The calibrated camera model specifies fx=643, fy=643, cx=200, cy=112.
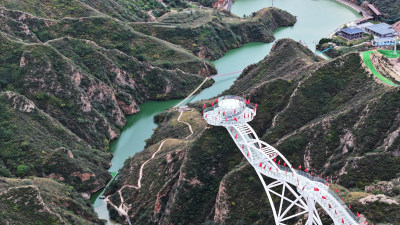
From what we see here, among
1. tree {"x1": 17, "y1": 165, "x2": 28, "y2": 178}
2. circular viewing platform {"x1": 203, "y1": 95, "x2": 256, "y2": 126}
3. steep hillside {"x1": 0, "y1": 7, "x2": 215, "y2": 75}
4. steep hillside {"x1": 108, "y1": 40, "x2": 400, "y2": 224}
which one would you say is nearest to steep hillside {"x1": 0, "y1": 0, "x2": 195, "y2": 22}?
steep hillside {"x1": 0, "y1": 7, "x2": 215, "y2": 75}

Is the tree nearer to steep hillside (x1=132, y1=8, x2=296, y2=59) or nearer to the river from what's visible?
the river

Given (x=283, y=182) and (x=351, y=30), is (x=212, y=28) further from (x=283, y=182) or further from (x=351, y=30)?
(x=283, y=182)

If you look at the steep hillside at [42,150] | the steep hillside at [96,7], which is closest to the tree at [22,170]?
the steep hillside at [42,150]

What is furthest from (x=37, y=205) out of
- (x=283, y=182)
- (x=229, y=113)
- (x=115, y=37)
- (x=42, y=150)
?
(x=115, y=37)

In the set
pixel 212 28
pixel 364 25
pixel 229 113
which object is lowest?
pixel 212 28

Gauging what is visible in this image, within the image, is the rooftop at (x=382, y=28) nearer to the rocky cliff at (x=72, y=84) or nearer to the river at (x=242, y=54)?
the river at (x=242, y=54)
